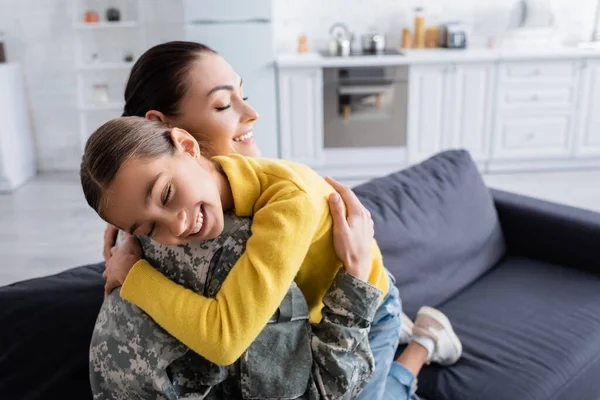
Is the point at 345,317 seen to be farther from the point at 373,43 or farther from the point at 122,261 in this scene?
the point at 373,43

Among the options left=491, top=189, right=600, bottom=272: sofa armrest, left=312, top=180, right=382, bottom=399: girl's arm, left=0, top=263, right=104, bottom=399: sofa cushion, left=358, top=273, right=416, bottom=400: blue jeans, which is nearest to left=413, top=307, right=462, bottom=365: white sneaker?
left=358, top=273, right=416, bottom=400: blue jeans

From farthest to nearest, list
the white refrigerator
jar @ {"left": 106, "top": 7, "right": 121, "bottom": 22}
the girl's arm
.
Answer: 1. jar @ {"left": 106, "top": 7, "right": 121, "bottom": 22}
2. the white refrigerator
3. the girl's arm

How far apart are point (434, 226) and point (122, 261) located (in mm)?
1251

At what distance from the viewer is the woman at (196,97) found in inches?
46.6

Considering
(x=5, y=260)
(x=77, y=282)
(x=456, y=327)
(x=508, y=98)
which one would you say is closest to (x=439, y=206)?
(x=456, y=327)

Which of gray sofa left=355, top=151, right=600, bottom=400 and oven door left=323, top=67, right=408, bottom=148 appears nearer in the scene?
gray sofa left=355, top=151, right=600, bottom=400

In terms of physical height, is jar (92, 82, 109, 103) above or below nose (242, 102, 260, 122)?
below

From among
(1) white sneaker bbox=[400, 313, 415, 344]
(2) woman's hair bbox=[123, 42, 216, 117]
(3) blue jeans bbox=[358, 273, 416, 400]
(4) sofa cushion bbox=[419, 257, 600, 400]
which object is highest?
(2) woman's hair bbox=[123, 42, 216, 117]

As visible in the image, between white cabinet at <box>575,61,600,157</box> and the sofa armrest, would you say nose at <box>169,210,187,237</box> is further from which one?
white cabinet at <box>575,61,600,157</box>

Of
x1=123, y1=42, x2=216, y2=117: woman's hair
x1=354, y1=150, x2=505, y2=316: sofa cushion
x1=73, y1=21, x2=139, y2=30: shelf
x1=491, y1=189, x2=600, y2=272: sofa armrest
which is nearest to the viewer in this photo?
x1=123, y1=42, x2=216, y2=117: woman's hair

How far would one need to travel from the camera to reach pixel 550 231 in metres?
2.17

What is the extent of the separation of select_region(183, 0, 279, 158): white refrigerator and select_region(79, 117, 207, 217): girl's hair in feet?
11.2

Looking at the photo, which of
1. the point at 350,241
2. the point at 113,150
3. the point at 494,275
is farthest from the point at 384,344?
the point at 494,275

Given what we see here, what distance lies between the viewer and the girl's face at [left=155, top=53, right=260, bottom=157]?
1186mm
